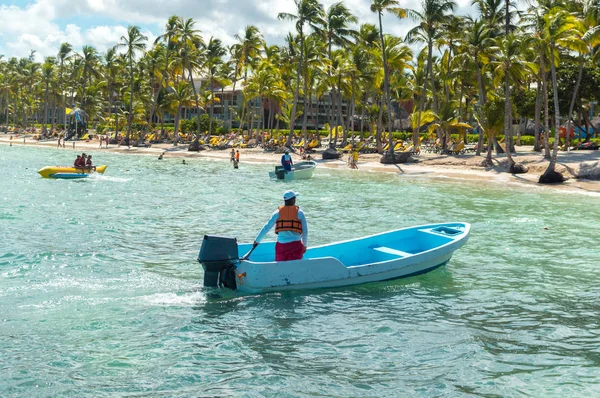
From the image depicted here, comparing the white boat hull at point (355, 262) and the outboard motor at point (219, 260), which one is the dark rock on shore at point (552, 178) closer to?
the white boat hull at point (355, 262)

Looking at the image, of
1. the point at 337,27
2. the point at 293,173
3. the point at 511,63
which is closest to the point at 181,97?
the point at 337,27

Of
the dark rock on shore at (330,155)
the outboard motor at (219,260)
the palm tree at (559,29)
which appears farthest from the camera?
the dark rock on shore at (330,155)

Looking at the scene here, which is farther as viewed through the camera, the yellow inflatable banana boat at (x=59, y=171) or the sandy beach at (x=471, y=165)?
the sandy beach at (x=471, y=165)

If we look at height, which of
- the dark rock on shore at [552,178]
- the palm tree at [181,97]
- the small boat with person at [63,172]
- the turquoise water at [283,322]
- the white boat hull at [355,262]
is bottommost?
the turquoise water at [283,322]

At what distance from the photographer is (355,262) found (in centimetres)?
1455

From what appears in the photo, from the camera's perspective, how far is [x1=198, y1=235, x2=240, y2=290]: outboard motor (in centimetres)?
1216

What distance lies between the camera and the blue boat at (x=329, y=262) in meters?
12.3

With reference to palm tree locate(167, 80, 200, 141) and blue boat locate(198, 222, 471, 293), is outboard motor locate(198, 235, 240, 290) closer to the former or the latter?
blue boat locate(198, 222, 471, 293)

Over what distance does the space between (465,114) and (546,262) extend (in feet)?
189

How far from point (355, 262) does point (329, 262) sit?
196 cm

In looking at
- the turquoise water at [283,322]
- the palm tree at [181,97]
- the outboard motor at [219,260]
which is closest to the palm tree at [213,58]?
the palm tree at [181,97]

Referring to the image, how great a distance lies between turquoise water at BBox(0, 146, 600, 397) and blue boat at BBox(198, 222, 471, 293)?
340mm

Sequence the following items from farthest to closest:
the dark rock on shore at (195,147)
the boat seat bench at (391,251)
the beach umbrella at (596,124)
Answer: the dark rock on shore at (195,147) < the beach umbrella at (596,124) < the boat seat bench at (391,251)

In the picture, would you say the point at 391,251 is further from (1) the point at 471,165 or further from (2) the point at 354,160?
(2) the point at 354,160
